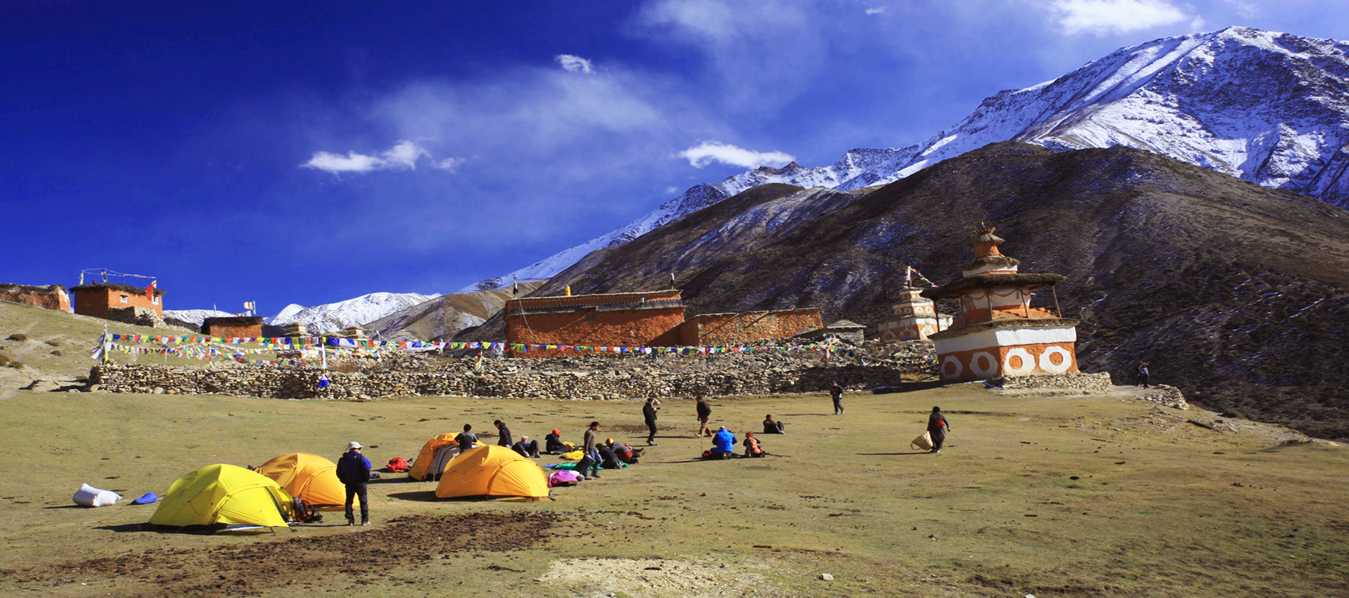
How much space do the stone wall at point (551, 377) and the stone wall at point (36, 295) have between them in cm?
2437

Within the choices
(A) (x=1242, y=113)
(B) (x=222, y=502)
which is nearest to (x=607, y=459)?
(B) (x=222, y=502)

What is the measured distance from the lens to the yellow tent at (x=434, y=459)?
46.3ft

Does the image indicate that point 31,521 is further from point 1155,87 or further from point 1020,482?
point 1155,87

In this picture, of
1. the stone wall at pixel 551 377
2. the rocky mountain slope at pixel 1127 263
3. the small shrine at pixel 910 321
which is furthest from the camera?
the small shrine at pixel 910 321

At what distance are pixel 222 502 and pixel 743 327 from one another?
120 feet

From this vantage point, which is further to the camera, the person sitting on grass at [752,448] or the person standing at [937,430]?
the person sitting on grass at [752,448]

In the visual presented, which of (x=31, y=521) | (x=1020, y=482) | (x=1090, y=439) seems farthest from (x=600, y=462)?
(x=1090, y=439)

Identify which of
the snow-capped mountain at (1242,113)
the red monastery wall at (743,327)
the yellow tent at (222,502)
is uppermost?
the snow-capped mountain at (1242,113)

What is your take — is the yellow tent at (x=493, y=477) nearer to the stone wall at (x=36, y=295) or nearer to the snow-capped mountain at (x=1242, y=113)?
the stone wall at (x=36, y=295)

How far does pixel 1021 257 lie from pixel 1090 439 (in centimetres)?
5261

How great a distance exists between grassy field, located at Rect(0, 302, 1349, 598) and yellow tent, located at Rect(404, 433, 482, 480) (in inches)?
15.5

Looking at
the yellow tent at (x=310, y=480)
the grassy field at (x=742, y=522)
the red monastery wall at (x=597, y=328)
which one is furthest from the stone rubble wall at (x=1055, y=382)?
the yellow tent at (x=310, y=480)

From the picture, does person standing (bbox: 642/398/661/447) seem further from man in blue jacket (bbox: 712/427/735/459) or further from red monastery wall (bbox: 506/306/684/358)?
red monastery wall (bbox: 506/306/684/358)

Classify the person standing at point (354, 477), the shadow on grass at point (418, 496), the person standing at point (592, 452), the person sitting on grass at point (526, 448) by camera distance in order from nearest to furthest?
the person standing at point (354, 477) < the shadow on grass at point (418, 496) < the person standing at point (592, 452) < the person sitting on grass at point (526, 448)
